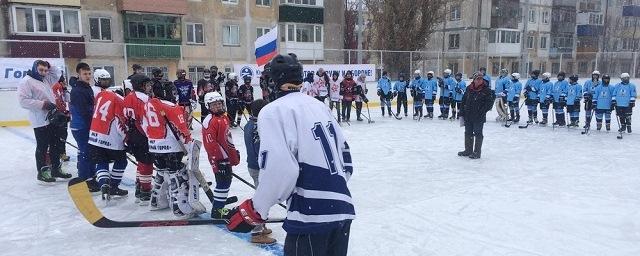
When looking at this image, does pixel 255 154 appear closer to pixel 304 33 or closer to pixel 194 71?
pixel 194 71

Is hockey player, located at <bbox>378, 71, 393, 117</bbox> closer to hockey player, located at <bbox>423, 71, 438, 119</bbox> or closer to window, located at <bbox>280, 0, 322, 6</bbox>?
hockey player, located at <bbox>423, 71, 438, 119</bbox>

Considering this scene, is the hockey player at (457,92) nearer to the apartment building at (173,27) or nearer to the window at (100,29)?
the apartment building at (173,27)

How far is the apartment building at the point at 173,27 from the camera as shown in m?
18.7

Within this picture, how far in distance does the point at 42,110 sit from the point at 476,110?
626cm

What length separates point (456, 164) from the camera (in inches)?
277

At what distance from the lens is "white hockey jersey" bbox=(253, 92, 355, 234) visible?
73.4 inches

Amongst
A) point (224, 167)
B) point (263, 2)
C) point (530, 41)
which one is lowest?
point (224, 167)

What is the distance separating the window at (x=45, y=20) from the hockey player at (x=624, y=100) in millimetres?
20599

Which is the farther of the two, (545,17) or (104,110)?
(545,17)

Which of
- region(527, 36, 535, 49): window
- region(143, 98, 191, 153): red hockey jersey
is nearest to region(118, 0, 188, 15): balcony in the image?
region(143, 98, 191, 153): red hockey jersey

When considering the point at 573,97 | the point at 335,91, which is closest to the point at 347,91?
the point at 335,91

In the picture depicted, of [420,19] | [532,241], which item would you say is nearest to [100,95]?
[532,241]

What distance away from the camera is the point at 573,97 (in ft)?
35.7

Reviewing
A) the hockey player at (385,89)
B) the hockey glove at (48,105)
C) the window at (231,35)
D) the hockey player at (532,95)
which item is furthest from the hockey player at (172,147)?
the window at (231,35)
